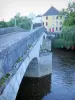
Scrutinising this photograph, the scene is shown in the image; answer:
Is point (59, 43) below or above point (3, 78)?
below

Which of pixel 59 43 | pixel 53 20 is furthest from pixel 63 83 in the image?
pixel 53 20

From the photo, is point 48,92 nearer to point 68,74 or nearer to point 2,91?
point 68,74

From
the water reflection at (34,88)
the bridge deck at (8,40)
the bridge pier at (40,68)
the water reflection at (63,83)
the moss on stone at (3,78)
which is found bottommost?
the water reflection at (34,88)

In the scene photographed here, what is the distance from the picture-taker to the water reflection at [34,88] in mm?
20823

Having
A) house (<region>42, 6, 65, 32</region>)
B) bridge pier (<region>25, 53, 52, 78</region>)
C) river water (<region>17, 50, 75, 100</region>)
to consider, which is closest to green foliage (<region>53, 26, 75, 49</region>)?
river water (<region>17, 50, 75, 100</region>)

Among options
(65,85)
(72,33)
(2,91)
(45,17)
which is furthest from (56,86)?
(45,17)

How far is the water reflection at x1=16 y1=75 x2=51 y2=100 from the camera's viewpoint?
20.8m

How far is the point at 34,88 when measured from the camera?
23047mm

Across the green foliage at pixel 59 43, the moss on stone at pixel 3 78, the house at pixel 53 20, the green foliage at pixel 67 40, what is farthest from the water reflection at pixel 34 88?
the house at pixel 53 20

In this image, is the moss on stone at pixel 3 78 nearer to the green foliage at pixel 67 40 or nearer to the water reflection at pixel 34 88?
the water reflection at pixel 34 88

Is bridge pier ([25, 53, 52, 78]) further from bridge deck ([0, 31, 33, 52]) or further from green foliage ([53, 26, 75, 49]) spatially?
green foliage ([53, 26, 75, 49])

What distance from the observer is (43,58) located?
2753cm

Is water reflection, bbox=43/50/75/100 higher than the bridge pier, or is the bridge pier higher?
the bridge pier

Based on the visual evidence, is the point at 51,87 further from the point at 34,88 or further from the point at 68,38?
the point at 68,38
